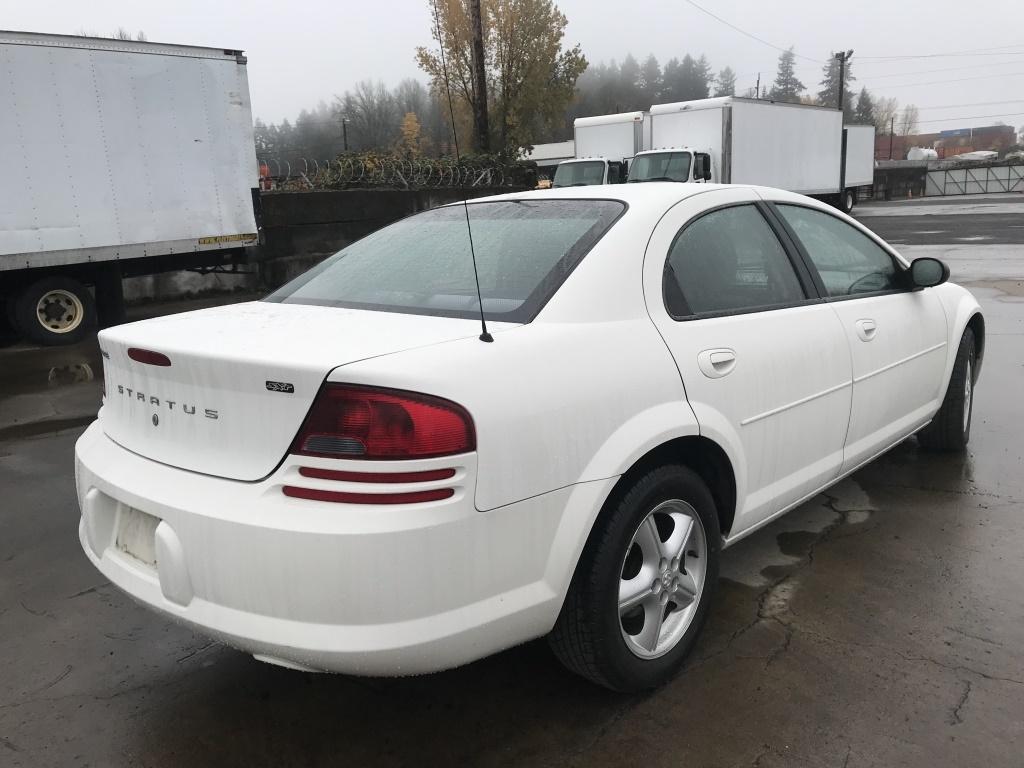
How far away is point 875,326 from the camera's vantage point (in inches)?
141

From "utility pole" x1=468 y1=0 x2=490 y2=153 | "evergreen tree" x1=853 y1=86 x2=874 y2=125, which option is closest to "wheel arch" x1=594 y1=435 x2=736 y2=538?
"utility pole" x1=468 y1=0 x2=490 y2=153

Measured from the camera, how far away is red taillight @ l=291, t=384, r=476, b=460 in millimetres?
1992

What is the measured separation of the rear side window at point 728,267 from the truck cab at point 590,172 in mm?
17909

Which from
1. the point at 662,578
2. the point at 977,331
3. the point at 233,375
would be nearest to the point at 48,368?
the point at 233,375

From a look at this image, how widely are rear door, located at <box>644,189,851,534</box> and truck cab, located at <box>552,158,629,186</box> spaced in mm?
17986

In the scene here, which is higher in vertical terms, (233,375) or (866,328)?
(233,375)

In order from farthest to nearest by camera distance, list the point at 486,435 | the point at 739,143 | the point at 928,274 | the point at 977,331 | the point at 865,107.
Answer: the point at 865,107 < the point at 739,143 < the point at 977,331 < the point at 928,274 < the point at 486,435

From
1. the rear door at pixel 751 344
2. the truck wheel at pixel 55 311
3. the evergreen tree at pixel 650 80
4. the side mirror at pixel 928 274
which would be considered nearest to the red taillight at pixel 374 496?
the rear door at pixel 751 344

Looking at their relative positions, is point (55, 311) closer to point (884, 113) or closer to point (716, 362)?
point (716, 362)

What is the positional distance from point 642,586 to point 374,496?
97cm

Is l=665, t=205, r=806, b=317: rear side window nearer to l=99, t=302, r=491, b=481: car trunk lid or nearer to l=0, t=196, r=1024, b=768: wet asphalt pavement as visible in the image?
l=99, t=302, r=491, b=481: car trunk lid

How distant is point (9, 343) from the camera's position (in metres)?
10.2

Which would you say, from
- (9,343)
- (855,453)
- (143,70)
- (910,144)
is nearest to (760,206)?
(855,453)

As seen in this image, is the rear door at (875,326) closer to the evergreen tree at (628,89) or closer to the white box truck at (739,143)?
the white box truck at (739,143)
